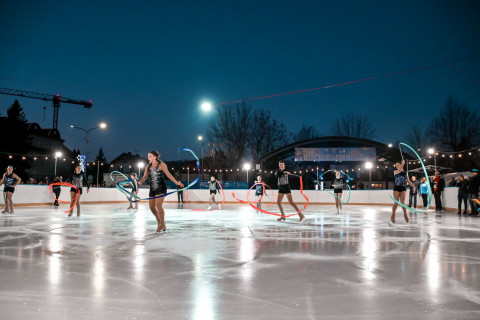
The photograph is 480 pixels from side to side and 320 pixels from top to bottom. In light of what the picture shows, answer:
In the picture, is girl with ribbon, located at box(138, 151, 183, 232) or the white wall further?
the white wall

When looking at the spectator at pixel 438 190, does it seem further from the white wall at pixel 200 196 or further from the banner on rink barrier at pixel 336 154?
the banner on rink barrier at pixel 336 154

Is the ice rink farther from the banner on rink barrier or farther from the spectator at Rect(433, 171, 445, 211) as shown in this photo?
the banner on rink barrier

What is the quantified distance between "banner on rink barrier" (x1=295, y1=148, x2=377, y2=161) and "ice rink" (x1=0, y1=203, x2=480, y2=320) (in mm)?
27611

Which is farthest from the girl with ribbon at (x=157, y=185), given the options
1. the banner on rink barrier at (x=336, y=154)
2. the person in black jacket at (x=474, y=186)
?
the banner on rink barrier at (x=336, y=154)

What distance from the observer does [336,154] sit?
1379 inches

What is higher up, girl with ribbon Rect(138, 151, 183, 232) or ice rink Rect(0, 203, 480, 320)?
girl with ribbon Rect(138, 151, 183, 232)

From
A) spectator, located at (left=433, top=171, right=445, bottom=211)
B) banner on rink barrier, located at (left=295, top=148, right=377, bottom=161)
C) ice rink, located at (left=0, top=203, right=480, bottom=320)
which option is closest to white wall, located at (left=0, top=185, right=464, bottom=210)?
spectator, located at (left=433, top=171, right=445, bottom=211)

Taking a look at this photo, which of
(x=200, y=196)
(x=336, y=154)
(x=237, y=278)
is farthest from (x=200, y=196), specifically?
(x=237, y=278)

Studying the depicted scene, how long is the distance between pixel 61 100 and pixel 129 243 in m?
99.0

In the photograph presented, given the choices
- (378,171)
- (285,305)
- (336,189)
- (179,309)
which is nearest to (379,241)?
(285,305)

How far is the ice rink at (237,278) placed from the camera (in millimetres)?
3221

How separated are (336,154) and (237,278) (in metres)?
32.1

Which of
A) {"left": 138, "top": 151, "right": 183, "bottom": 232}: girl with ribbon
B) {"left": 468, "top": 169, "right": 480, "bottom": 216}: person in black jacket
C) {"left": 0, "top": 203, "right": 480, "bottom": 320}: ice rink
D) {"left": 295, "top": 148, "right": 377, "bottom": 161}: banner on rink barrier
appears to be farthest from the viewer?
{"left": 295, "top": 148, "right": 377, "bottom": 161}: banner on rink barrier

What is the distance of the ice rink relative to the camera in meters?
3.22
